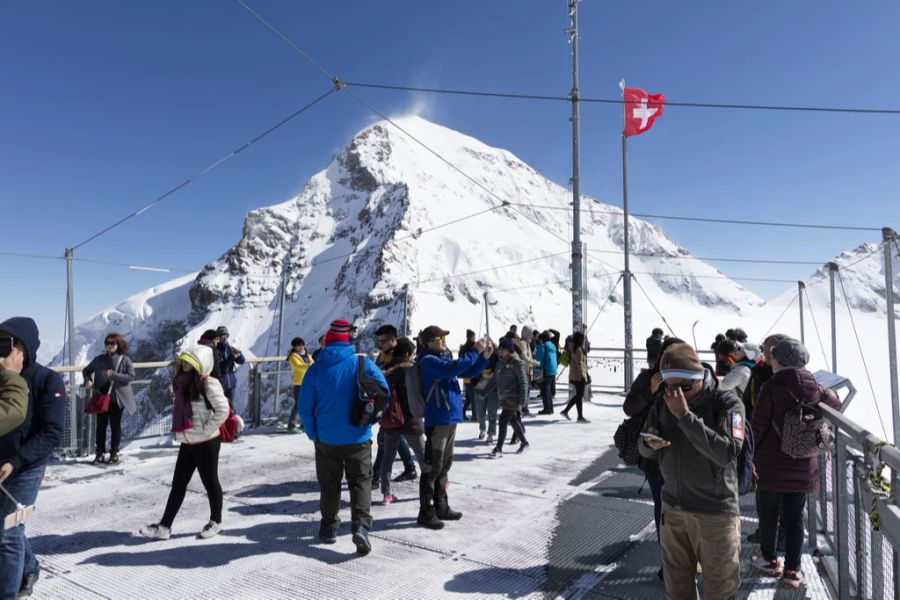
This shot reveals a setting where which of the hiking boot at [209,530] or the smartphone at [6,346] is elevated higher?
the smartphone at [6,346]

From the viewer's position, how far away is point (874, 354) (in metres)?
97.8

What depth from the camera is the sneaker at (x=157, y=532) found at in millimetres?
4449

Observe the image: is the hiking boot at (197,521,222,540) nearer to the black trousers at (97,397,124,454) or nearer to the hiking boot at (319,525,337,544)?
the hiking boot at (319,525,337,544)

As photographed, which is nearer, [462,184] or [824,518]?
[824,518]

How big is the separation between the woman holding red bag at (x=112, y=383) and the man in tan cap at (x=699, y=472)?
279 inches

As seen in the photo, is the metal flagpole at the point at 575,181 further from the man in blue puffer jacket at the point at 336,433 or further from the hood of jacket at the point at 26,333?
the hood of jacket at the point at 26,333

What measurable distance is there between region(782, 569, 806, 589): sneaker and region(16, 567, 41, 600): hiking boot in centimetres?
510

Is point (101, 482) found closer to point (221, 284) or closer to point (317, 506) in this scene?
point (317, 506)

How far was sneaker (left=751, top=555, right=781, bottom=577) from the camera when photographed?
12.5ft

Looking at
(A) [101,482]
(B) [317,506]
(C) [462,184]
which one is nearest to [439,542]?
(B) [317,506]

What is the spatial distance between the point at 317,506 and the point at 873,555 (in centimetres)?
454

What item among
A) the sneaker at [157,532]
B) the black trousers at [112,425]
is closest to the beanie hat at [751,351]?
the sneaker at [157,532]

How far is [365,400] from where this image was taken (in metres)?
4.32

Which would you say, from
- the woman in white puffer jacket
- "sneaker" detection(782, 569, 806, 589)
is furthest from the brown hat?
"sneaker" detection(782, 569, 806, 589)
